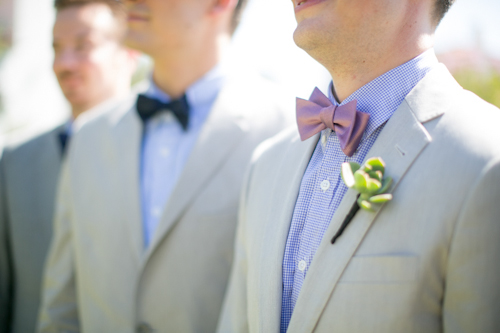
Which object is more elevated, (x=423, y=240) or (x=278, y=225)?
(x=423, y=240)

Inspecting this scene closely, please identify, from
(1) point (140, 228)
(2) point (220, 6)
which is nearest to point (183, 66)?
(2) point (220, 6)

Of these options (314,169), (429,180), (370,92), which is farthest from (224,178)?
(429,180)

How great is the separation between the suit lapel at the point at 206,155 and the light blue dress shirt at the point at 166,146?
7 centimetres

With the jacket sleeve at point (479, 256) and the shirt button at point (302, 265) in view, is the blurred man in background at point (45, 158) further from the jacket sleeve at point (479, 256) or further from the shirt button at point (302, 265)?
the jacket sleeve at point (479, 256)

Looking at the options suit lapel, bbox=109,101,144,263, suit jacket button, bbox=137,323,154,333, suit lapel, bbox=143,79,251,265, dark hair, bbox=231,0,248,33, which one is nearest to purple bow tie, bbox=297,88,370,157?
suit lapel, bbox=143,79,251,265

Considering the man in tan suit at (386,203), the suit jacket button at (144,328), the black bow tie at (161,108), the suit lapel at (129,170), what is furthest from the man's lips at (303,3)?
the suit jacket button at (144,328)

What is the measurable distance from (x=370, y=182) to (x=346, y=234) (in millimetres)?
189

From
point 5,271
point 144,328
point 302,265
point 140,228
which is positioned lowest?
point 5,271

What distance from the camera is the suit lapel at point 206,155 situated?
2.24 m

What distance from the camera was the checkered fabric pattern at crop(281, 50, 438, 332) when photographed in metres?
1.47

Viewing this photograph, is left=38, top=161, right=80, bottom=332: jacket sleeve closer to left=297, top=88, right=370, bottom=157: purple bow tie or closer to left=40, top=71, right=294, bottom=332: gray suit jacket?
left=40, top=71, right=294, bottom=332: gray suit jacket

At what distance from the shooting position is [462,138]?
49.8 inches

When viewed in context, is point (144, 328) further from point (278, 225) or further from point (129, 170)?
point (278, 225)

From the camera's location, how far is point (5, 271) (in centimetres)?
313
